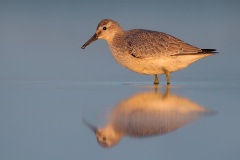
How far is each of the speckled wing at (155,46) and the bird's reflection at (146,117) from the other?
2521 millimetres

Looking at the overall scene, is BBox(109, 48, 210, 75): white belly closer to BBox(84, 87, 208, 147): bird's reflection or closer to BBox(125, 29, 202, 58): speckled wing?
BBox(125, 29, 202, 58): speckled wing

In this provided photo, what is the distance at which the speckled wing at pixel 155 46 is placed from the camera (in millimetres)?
10289

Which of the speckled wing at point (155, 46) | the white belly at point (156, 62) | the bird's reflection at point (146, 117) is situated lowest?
the bird's reflection at point (146, 117)

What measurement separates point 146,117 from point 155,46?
462 centimetres

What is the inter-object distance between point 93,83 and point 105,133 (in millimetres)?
5039

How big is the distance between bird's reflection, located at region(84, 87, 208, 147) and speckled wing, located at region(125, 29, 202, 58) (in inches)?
99.3

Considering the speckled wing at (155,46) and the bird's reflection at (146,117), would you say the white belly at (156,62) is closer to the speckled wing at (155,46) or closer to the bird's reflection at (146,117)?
the speckled wing at (155,46)

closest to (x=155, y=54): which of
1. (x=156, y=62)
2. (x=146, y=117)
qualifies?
(x=156, y=62)

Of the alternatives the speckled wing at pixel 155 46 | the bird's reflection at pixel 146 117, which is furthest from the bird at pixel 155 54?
the bird's reflection at pixel 146 117

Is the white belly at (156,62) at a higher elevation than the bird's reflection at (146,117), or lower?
higher

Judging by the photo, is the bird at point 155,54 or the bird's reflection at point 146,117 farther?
the bird at point 155,54

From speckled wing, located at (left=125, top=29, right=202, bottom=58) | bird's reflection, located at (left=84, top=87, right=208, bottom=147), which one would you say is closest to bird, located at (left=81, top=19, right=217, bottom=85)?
speckled wing, located at (left=125, top=29, right=202, bottom=58)

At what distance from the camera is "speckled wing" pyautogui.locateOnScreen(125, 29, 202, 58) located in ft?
33.8

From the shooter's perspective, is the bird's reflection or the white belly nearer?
the bird's reflection
